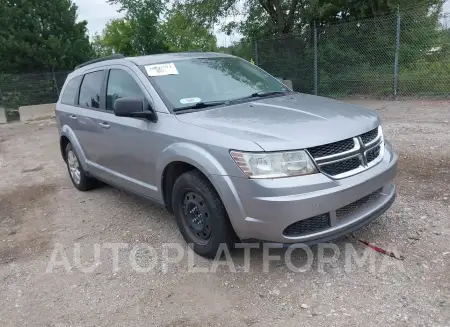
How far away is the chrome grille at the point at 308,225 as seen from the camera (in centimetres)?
300

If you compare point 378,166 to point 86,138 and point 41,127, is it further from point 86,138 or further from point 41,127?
point 41,127

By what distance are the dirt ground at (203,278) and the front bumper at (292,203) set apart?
16.0 inches

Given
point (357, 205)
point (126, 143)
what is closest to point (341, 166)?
point (357, 205)

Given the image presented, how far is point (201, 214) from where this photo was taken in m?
3.44

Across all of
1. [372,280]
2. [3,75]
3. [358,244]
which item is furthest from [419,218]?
[3,75]

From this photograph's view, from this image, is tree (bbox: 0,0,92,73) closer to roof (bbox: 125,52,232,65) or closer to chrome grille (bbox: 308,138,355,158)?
roof (bbox: 125,52,232,65)

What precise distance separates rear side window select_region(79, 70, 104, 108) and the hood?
1694mm

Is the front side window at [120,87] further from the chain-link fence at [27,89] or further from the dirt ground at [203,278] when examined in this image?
the chain-link fence at [27,89]

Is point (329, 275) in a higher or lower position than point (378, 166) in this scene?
lower

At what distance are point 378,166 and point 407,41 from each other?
9.23 metres

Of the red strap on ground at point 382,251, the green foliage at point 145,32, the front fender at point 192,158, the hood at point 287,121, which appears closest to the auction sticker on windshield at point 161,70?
the hood at point 287,121

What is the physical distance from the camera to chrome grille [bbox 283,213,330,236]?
3.00 metres

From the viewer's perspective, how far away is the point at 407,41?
11188 mm

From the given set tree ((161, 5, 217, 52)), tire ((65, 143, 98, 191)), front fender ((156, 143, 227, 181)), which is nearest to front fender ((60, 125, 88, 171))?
tire ((65, 143, 98, 191))
